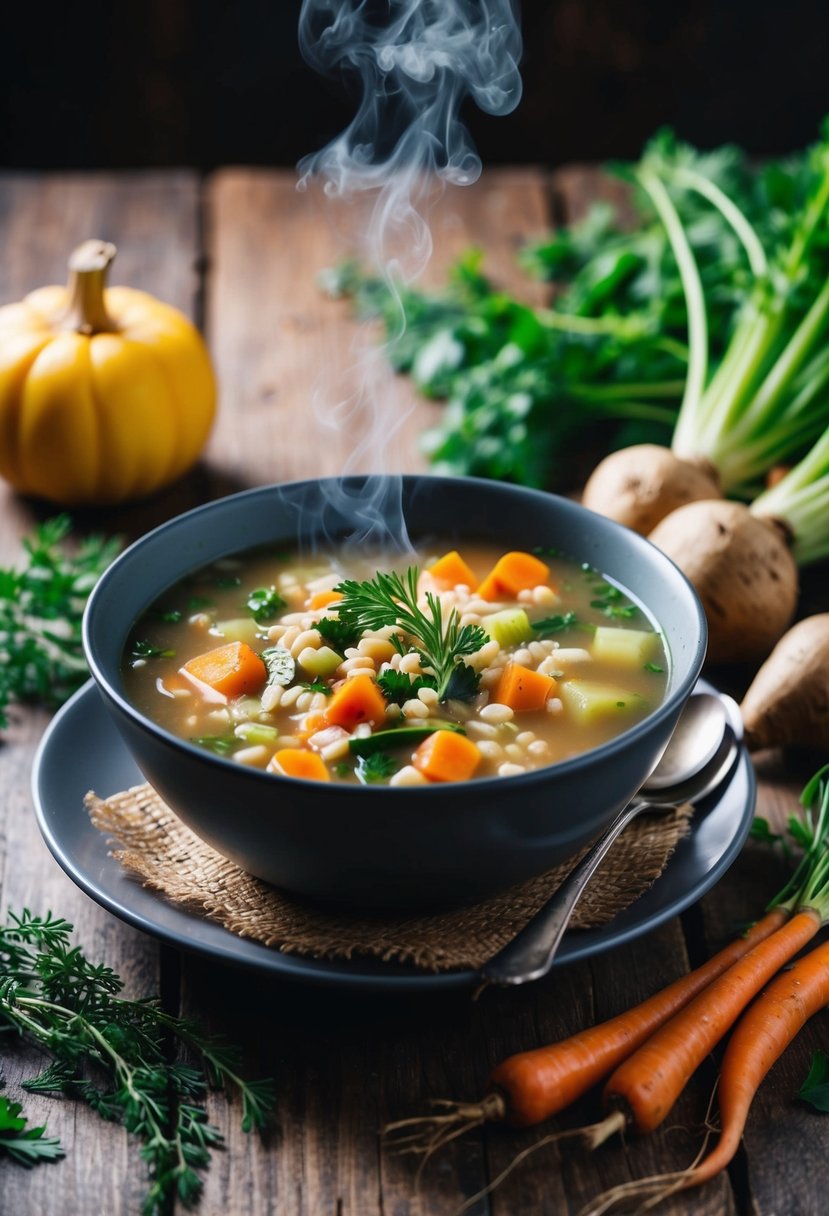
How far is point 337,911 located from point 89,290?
217 centimetres

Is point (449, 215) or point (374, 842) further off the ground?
point (374, 842)

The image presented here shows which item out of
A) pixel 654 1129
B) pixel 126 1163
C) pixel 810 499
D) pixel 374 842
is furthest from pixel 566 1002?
pixel 810 499

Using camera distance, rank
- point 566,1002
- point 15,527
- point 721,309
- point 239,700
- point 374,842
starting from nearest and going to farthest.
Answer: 1. point 374,842
2. point 566,1002
3. point 239,700
4. point 15,527
5. point 721,309

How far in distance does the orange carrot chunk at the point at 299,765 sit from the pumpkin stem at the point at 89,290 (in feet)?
6.32

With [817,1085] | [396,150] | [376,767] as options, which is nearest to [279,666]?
[376,767]

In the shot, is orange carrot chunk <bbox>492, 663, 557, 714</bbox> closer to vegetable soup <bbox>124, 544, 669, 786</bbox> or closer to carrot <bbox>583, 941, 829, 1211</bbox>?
vegetable soup <bbox>124, 544, 669, 786</bbox>

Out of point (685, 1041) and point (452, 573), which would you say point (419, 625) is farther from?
point (685, 1041)

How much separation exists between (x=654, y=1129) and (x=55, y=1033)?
967 mm

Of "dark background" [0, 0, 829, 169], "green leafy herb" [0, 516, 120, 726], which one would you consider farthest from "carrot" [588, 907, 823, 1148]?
"dark background" [0, 0, 829, 169]

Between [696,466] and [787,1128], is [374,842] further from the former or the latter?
[696,466]

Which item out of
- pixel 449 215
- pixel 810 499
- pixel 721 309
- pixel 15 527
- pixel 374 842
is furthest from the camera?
pixel 449 215

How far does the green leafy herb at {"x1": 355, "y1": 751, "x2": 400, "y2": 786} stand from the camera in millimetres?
2320

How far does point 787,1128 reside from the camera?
2170 millimetres

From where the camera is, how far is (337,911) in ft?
7.59
